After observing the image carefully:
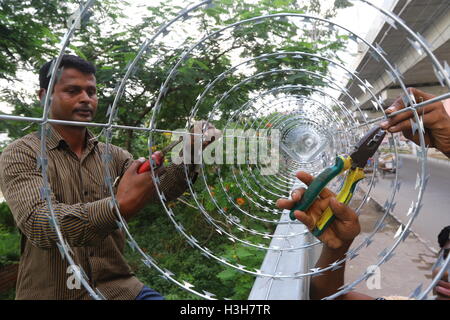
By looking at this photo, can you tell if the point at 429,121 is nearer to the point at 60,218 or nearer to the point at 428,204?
the point at 60,218

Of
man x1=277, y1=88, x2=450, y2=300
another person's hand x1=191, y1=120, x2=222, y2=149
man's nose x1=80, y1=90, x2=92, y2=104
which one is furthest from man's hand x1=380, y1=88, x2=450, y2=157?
man's nose x1=80, y1=90, x2=92, y2=104

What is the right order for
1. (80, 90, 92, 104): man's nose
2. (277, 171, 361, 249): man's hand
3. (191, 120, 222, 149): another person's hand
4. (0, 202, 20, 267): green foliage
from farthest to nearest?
(0, 202, 20, 267): green foliage < (191, 120, 222, 149): another person's hand < (80, 90, 92, 104): man's nose < (277, 171, 361, 249): man's hand

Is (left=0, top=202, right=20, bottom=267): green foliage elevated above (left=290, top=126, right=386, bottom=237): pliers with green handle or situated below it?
below

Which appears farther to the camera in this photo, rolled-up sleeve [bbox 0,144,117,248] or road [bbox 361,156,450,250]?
road [bbox 361,156,450,250]

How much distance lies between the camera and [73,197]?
180cm

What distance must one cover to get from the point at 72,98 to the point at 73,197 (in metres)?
0.56

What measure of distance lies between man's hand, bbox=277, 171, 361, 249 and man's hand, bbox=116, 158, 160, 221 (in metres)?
0.63

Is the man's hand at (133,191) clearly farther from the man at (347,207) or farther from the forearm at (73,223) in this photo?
the man at (347,207)

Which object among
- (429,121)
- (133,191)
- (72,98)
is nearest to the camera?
(133,191)

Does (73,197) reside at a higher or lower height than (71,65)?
lower

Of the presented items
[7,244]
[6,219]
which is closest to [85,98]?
[7,244]

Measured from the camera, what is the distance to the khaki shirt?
1.29 meters

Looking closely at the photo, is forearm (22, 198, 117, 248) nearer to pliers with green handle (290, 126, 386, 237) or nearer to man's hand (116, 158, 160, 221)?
man's hand (116, 158, 160, 221)
